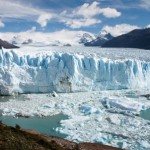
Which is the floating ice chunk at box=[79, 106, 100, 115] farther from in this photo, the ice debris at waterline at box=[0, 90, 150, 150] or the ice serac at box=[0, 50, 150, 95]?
the ice serac at box=[0, 50, 150, 95]

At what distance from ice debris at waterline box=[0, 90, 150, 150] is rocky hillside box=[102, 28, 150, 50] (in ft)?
93.4

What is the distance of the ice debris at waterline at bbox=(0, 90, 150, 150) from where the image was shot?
41.8 feet

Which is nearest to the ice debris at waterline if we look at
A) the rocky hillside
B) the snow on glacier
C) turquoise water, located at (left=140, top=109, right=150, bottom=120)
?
the snow on glacier

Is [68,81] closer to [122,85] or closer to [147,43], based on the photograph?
[122,85]

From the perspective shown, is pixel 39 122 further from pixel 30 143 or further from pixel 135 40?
pixel 135 40

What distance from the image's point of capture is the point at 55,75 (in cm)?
2191

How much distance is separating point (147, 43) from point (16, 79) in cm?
3037

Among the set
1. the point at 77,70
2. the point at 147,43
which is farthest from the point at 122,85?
the point at 147,43

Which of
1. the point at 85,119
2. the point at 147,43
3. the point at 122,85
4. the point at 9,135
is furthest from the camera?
the point at 147,43

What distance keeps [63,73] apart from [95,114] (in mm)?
6319

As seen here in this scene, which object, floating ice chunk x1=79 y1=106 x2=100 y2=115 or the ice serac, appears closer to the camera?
floating ice chunk x1=79 y1=106 x2=100 y2=115

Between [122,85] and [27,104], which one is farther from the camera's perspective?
[122,85]

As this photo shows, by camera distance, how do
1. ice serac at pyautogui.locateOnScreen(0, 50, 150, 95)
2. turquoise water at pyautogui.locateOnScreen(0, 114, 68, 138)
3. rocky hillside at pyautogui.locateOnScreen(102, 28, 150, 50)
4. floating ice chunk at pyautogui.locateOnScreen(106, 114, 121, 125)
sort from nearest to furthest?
1. turquoise water at pyautogui.locateOnScreen(0, 114, 68, 138)
2. floating ice chunk at pyautogui.locateOnScreen(106, 114, 121, 125)
3. ice serac at pyautogui.locateOnScreen(0, 50, 150, 95)
4. rocky hillside at pyautogui.locateOnScreen(102, 28, 150, 50)

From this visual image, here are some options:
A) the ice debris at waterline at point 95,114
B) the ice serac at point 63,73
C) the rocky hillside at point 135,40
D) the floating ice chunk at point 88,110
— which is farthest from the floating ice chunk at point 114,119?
the rocky hillside at point 135,40
